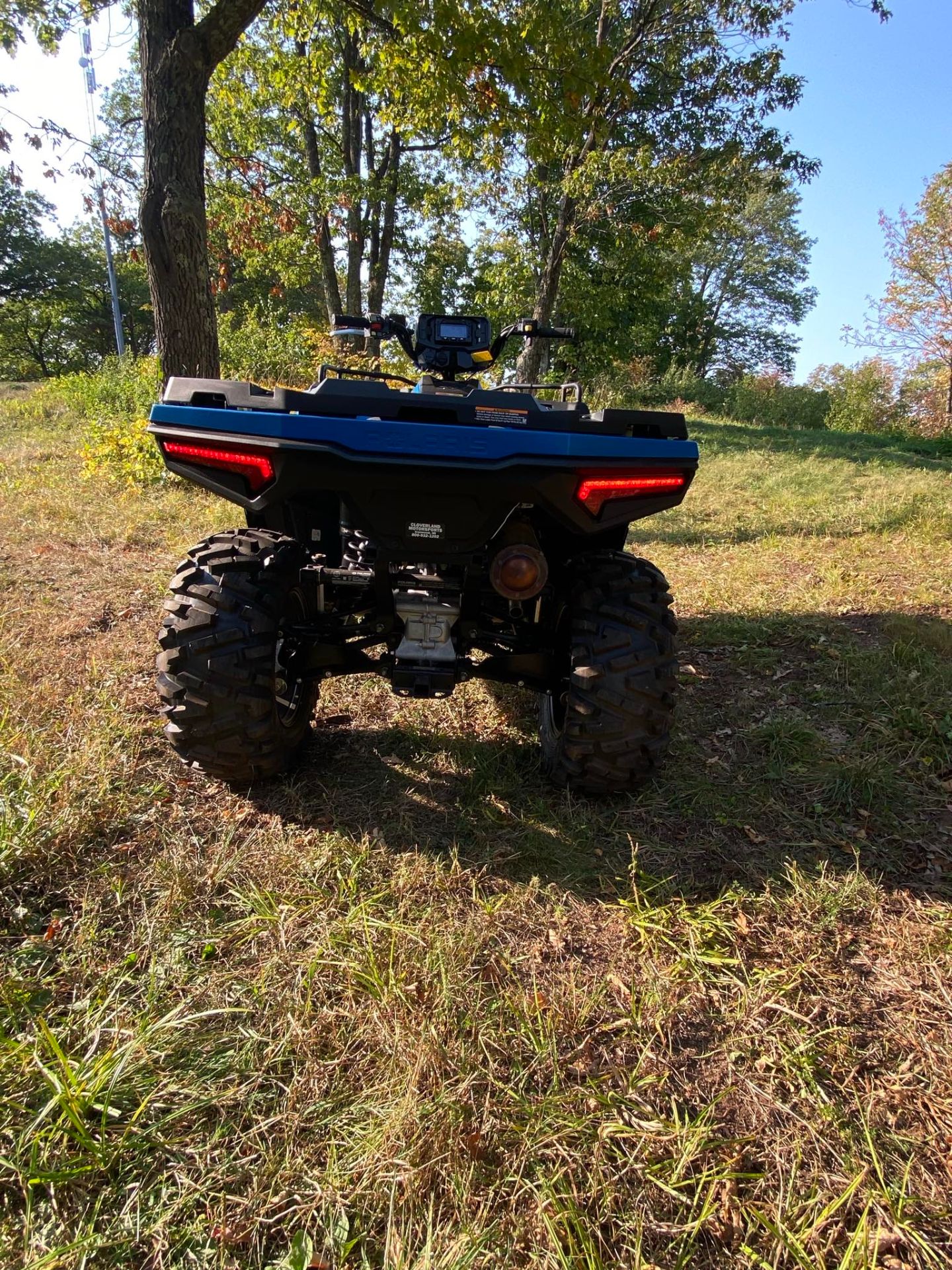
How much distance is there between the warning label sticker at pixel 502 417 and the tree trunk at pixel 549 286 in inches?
353

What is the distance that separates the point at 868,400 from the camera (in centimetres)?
2642

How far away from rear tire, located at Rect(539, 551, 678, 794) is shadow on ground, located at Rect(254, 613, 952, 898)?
246 mm

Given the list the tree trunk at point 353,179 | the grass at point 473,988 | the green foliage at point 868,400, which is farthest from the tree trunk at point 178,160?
the green foliage at point 868,400

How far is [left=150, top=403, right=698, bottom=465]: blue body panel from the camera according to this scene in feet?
5.81

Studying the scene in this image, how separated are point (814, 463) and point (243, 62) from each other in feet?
35.2

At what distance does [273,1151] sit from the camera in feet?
4.03

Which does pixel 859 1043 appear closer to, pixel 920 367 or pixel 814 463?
pixel 814 463

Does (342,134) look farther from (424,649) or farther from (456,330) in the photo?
(424,649)

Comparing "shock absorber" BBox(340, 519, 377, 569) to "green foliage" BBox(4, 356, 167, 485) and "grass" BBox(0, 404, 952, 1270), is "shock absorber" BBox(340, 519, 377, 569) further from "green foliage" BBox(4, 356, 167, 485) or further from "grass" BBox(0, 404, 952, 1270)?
"green foliage" BBox(4, 356, 167, 485)

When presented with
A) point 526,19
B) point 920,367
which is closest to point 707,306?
point 920,367

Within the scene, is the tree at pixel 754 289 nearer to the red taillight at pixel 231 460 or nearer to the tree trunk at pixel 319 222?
the tree trunk at pixel 319 222

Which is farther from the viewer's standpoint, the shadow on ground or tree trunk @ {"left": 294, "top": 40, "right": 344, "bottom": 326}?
tree trunk @ {"left": 294, "top": 40, "right": 344, "bottom": 326}

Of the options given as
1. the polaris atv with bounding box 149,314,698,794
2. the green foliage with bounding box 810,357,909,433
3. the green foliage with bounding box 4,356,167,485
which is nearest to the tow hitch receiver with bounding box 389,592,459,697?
the polaris atv with bounding box 149,314,698,794

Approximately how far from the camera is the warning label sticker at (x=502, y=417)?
196 cm
